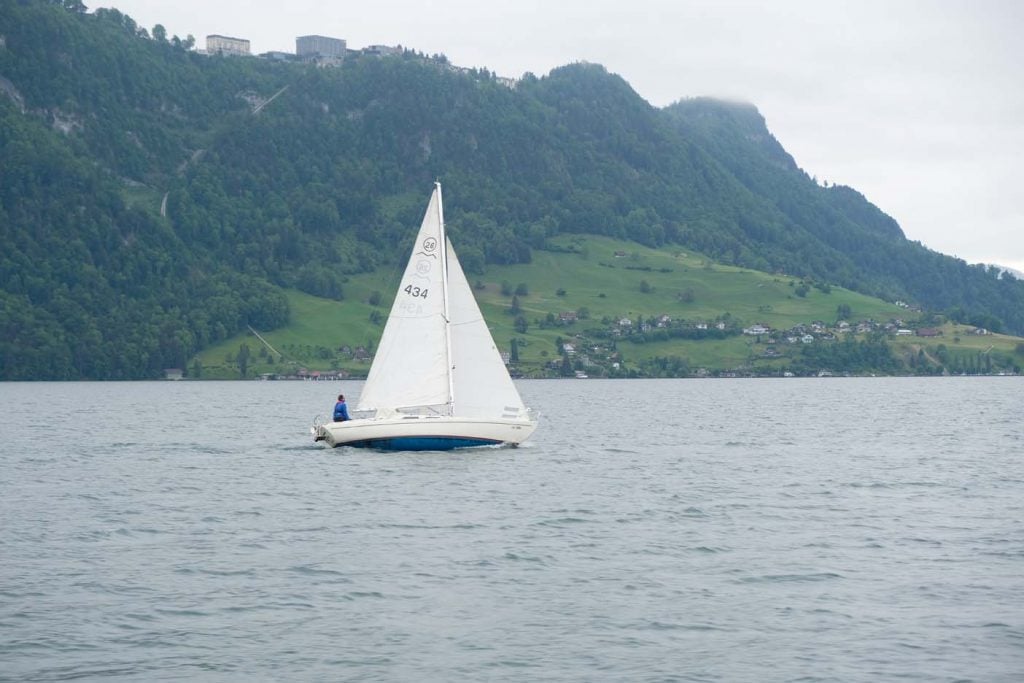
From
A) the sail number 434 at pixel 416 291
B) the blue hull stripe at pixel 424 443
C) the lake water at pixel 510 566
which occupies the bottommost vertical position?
the lake water at pixel 510 566

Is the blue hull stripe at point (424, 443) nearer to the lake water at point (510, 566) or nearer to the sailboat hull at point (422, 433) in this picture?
the sailboat hull at point (422, 433)

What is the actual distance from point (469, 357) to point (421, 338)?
252 cm

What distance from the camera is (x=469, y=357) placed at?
2514 inches

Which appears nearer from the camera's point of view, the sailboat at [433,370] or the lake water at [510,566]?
the lake water at [510,566]

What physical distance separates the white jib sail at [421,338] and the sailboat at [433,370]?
5 cm

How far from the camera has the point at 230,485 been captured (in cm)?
5569

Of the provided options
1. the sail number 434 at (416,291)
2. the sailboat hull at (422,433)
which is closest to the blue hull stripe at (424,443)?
the sailboat hull at (422,433)

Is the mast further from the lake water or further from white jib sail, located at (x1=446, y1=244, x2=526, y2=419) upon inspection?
the lake water

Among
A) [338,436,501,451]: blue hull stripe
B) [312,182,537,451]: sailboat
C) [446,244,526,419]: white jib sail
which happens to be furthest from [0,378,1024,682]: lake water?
[446,244,526,419]: white jib sail

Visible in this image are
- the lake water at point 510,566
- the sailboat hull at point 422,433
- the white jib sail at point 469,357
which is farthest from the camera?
the white jib sail at point 469,357

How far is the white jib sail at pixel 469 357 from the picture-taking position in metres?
63.8

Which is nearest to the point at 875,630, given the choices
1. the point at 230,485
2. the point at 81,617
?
the point at 81,617

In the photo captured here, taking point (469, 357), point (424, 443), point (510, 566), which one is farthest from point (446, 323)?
point (510, 566)

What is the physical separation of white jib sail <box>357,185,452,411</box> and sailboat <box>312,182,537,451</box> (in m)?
0.05
